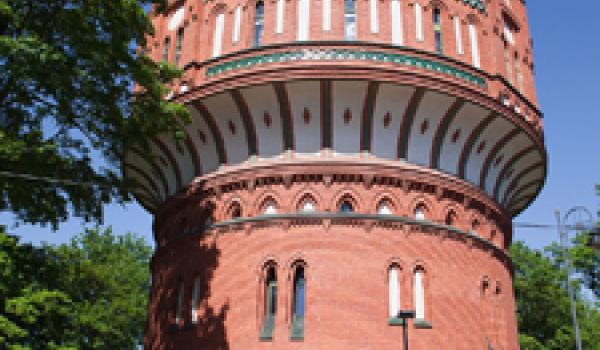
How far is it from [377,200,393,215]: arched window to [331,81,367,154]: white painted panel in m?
1.58

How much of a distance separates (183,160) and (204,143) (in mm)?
1091

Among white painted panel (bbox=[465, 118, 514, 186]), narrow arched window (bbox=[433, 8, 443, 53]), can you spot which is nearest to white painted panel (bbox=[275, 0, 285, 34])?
narrow arched window (bbox=[433, 8, 443, 53])

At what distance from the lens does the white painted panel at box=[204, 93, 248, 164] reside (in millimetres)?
17906

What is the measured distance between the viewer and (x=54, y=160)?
40.8ft

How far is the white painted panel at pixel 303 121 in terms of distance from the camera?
56.7 feet

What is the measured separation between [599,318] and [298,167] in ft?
69.9

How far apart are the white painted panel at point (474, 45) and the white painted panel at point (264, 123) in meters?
6.42

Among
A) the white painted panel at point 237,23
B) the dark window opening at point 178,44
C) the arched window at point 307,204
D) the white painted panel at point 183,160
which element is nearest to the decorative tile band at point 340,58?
the white painted panel at point 237,23

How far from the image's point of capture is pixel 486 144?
62.6 ft

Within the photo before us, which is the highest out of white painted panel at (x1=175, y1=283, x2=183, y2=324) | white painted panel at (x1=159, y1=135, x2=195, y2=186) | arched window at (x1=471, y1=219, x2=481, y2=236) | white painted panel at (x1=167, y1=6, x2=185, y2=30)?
white painted panel at (x1=167, y1=6, x2=185, y2=30)

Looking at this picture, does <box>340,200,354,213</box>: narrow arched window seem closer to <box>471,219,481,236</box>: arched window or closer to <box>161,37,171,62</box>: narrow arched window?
<box>471,219,481,236</box>: arched window

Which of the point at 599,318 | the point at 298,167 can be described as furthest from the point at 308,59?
the point at 599,318

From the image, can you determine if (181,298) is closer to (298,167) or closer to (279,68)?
(298,167)

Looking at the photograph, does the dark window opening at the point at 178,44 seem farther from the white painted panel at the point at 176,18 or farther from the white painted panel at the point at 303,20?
the white painted panel at the point at 303,20
